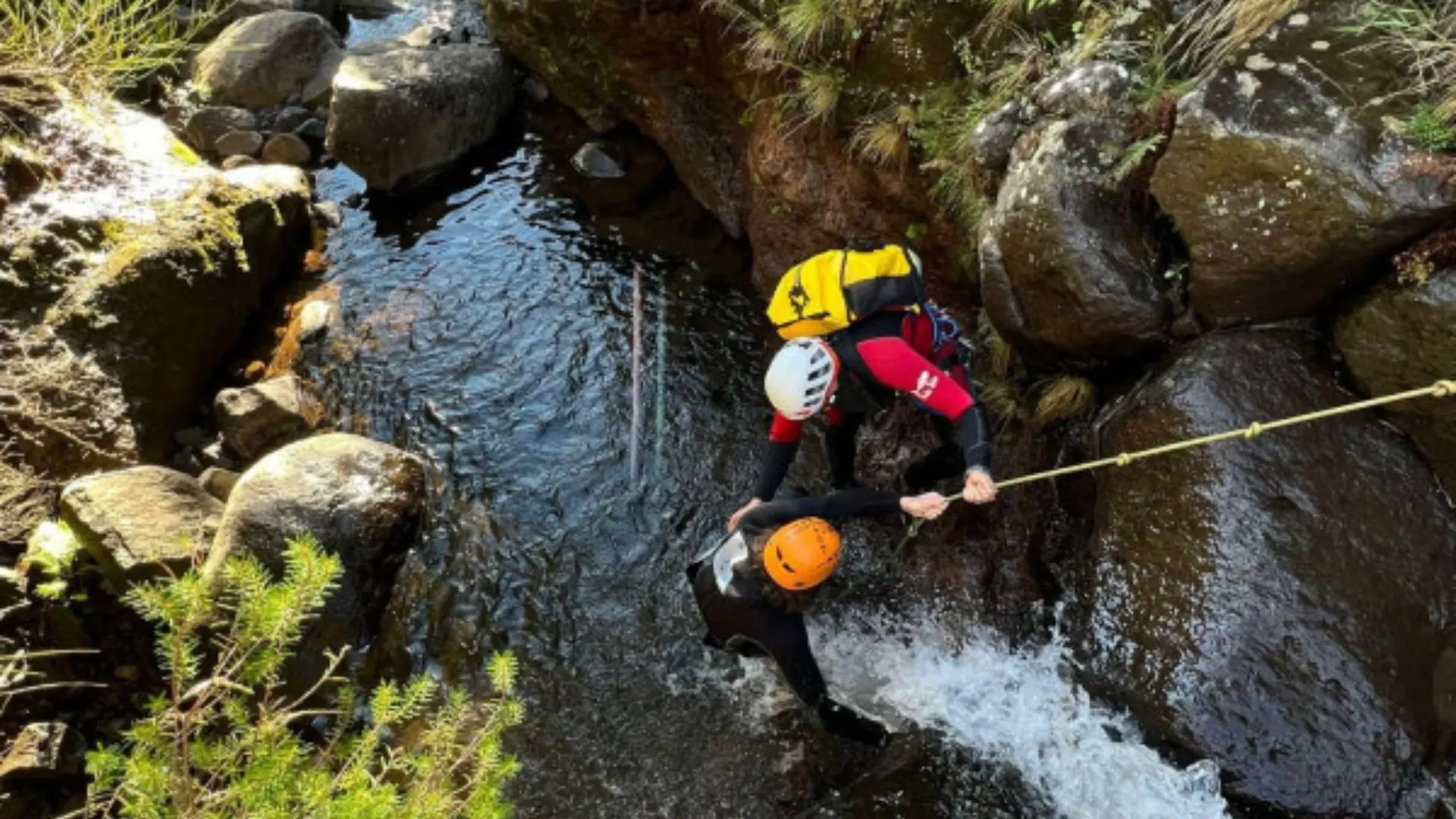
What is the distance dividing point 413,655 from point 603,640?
1.18m

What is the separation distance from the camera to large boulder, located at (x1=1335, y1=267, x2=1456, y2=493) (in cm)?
400

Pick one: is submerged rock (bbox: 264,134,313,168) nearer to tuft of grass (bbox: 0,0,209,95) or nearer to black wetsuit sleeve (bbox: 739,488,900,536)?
tuft of grass (bbox: 0,0,209,95)

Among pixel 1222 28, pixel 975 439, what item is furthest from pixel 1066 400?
pixel 1222 28

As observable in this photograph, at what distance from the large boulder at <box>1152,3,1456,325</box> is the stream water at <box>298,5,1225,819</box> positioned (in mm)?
2173

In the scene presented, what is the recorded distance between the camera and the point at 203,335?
7.81m

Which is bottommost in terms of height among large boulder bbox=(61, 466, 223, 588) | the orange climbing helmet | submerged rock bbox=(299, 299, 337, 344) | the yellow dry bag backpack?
submerged rock bbox=(299, 299, 337, 344)

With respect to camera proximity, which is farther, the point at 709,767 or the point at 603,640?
the point at 603,640

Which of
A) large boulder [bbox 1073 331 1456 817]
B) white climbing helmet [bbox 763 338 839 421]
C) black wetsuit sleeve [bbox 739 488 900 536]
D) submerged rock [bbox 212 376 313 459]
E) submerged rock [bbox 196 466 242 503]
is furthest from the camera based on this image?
submerged rock [bbox 212 376 313 459]

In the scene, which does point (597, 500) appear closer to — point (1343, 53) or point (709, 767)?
point (709, 767)

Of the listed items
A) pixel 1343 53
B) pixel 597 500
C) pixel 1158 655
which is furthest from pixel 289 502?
pixel 1343 53

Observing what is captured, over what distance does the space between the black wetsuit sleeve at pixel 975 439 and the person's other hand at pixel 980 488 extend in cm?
5

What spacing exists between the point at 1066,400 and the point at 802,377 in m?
1.65

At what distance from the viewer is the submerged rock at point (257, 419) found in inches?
285

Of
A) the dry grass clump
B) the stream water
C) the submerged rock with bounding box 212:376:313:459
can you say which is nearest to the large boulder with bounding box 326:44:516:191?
the stream water
